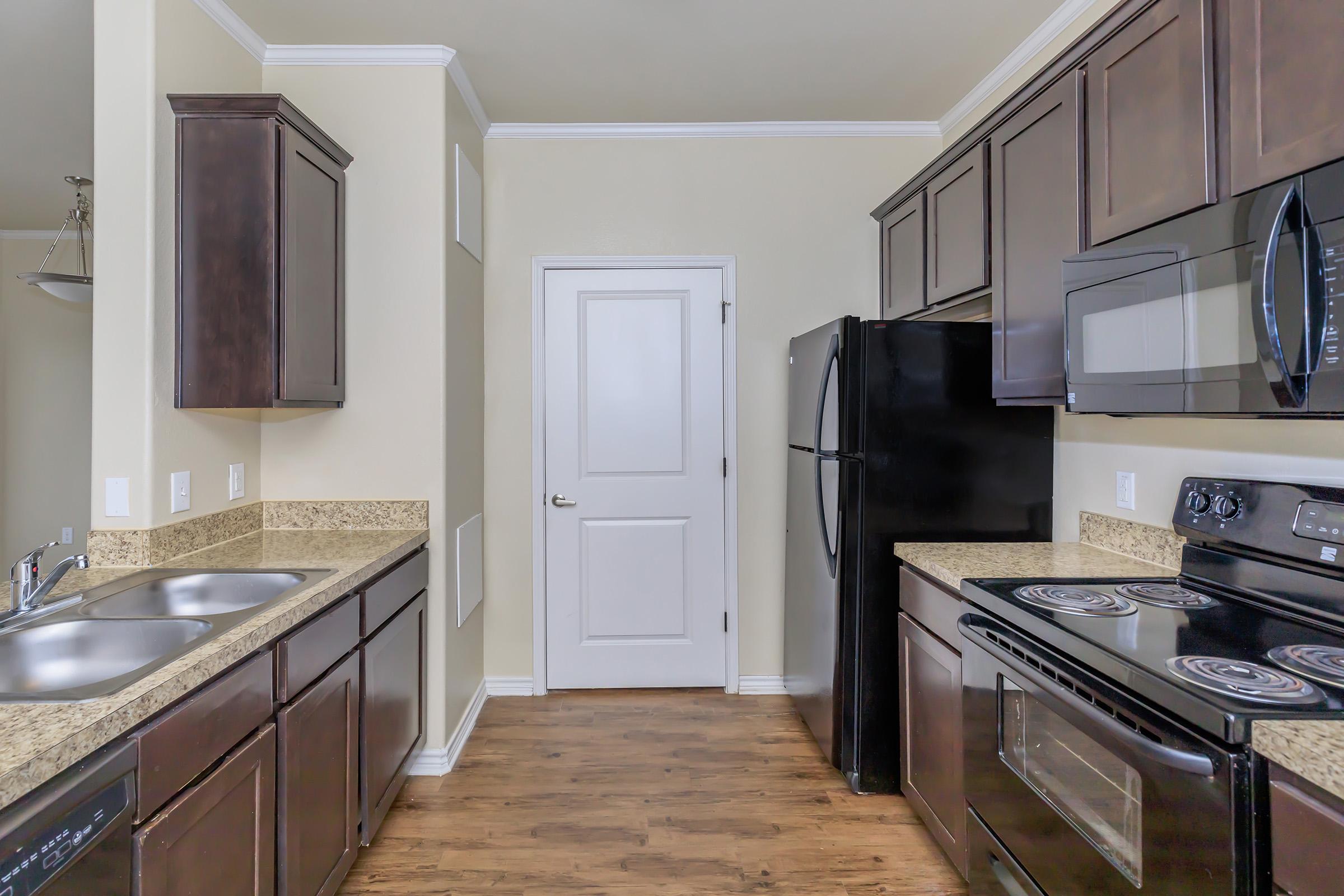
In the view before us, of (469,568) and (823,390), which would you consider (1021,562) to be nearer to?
(823,390)

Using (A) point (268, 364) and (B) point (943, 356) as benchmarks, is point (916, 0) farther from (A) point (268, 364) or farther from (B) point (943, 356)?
(A) point (268, 364)

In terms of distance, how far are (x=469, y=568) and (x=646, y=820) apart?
123 centimetres

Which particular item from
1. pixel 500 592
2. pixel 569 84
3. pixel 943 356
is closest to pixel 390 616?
pixel 500 592

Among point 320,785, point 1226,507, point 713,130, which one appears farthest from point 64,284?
point 1226,507

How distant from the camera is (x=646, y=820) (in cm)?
222

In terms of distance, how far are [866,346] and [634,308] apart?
1.29 m

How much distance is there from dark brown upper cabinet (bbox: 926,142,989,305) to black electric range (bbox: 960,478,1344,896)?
3.02 feet

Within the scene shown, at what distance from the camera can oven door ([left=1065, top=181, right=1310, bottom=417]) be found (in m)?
1.12

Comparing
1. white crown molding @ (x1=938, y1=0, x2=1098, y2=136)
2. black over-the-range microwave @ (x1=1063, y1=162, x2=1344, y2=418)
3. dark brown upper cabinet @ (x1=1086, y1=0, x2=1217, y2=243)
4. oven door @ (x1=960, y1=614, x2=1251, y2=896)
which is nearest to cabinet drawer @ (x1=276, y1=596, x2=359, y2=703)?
oven door @ (x1=960, y1=614, x2=1251, y2=896)

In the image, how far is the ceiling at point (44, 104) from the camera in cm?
221

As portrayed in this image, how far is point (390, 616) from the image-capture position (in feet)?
6.95

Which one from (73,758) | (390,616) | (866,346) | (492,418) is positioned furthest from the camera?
(492,418)

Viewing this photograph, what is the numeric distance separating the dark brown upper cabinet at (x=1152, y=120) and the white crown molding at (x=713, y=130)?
162cm

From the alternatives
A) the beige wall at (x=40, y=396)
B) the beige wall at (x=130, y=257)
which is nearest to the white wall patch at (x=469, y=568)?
the beige wall at (x=130, y=257)
